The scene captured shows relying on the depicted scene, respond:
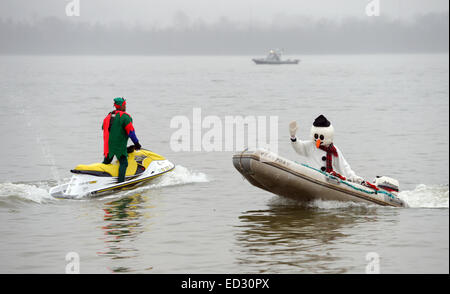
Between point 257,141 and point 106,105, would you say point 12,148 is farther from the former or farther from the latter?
point 106,105

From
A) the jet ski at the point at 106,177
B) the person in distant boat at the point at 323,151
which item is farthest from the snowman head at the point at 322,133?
the jet ski at the point at 106,177

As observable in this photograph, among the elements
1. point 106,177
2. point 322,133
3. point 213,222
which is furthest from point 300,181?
point 106,177

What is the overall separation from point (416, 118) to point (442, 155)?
49.4 ft

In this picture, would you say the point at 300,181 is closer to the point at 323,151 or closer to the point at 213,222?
the point at 323,151

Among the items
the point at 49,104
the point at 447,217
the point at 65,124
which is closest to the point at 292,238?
the point at 447,217

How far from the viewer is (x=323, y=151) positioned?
13688mm

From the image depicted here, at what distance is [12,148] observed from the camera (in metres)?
24.5

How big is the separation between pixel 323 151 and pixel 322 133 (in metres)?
0.40

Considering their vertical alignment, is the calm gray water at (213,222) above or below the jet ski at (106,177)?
below

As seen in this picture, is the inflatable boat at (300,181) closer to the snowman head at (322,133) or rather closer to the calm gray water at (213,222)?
the calm gray water at (213,222)

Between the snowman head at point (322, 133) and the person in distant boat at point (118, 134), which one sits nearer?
the snowman head at point (322, 133)

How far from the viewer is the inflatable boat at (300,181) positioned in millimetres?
13312

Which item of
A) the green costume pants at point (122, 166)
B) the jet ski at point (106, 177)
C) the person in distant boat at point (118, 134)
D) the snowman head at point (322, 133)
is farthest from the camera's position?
the green costume pants at point (122, 166)

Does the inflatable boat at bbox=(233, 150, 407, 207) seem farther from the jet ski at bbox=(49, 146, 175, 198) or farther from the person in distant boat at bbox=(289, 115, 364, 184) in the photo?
the jet ski at bbox=(49, 146, 175, 198)
